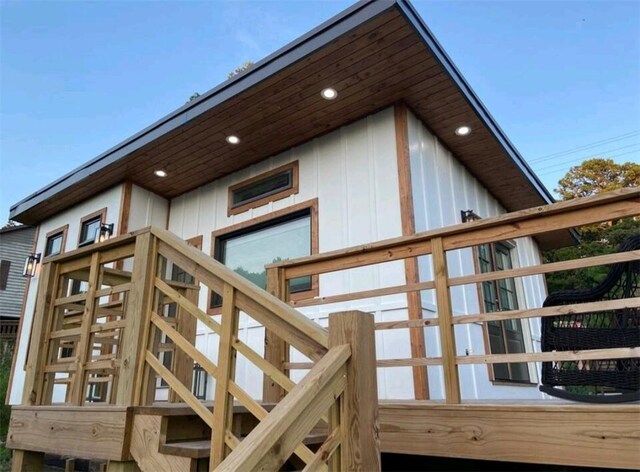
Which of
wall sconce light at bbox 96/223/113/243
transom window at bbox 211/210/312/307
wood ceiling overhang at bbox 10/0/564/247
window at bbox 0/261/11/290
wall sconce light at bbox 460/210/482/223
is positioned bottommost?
window at bbox 0/261/11/290

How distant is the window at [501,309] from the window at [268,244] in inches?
81.3

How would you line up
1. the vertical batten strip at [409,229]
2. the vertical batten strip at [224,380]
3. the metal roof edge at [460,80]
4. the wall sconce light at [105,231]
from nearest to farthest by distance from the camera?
the vertical batten strip at [224,380]
the metal roof edge at [460,80]
the vertical batten strip at [409,229]
the wall sconce light at [105,231]

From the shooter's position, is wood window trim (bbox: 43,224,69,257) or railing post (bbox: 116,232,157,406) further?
wood window trim (bbox: 43,224,69,257)

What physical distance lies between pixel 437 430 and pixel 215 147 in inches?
156

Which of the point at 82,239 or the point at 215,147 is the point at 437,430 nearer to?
the point at 215,147

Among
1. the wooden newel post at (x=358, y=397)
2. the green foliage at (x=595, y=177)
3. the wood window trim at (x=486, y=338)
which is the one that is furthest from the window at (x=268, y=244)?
the green foliage at (x=595, y=177)

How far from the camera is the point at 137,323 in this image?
7.30 ft

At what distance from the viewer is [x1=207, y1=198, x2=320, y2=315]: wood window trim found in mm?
4410

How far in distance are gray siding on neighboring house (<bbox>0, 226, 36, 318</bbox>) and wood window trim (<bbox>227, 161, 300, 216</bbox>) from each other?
31.0ft

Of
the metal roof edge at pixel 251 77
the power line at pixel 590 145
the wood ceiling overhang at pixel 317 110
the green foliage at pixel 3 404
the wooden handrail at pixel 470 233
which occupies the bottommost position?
the green foliage at pixel 3 404

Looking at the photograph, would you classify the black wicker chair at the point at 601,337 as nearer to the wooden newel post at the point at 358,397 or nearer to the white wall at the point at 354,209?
the wooden newel post at the point at 358,397

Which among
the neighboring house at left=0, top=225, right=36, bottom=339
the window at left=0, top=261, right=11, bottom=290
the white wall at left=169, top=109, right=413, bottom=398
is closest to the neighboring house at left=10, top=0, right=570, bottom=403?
the white wall at left=169, top=109, right=413, bottom=398

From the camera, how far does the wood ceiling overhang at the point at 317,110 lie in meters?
3.55

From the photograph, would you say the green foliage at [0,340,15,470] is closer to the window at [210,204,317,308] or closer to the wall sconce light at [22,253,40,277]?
the wall sconce light at [22,253,40,277]
